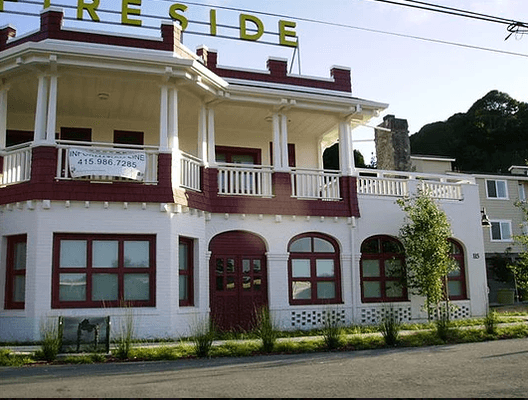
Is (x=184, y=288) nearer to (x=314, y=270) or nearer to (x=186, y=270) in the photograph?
(x=186, y=270)

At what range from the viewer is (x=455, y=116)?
6562cm

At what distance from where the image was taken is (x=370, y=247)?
1875 cm

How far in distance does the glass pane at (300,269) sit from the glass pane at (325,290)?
493mm

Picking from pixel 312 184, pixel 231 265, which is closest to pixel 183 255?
pixel 231 265

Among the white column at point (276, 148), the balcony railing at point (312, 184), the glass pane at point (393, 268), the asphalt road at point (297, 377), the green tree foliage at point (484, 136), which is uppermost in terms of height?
the green tree foliage at point (484, 136)

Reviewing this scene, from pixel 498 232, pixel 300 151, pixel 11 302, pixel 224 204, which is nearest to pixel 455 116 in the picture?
pixel 498 232

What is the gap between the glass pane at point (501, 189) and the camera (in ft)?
123

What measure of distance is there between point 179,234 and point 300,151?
7.12 m

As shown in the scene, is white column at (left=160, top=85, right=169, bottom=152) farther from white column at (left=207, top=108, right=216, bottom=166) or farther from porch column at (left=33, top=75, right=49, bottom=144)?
porch column at (left=33, top=75, right=49, bottom=144)

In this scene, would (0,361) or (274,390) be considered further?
(0,361)

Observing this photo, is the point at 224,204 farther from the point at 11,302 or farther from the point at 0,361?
the point at 0,361

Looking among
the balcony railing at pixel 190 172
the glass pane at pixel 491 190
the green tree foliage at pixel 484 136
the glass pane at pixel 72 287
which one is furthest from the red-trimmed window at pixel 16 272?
the green tree foliage at pixel 484 136

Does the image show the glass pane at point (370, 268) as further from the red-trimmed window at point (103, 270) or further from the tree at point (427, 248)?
the red-trimmed window at point (103, 270)

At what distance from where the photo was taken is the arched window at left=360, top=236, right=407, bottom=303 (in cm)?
1842
